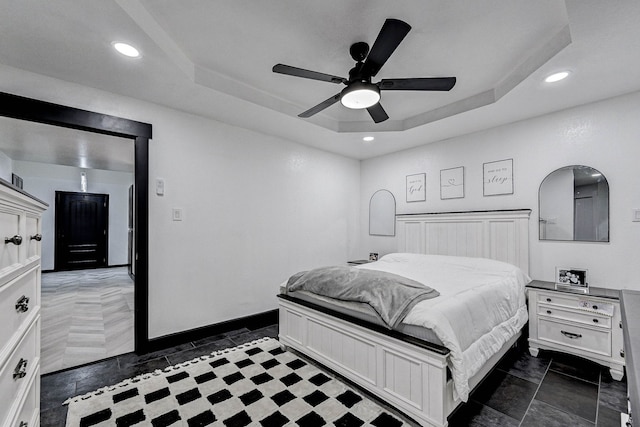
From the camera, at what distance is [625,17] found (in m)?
1.72

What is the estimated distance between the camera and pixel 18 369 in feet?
3.52

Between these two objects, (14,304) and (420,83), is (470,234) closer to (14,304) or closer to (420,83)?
(420,83)

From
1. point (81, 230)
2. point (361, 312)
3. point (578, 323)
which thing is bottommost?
point (578, 323)

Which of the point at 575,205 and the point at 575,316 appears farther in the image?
the point at 575,205

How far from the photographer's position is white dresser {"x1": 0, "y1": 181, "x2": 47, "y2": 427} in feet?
3.00

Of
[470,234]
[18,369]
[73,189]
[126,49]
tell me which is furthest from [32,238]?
[73,189]

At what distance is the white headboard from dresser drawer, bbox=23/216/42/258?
3.96 meters

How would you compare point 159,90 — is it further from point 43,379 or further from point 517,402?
point 517,402

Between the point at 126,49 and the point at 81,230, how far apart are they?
7.52m

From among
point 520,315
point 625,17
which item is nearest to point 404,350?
point 520,315

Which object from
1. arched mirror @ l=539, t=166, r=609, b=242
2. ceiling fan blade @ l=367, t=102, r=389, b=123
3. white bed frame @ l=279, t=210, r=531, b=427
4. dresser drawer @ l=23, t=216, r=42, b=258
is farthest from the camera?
arched mirror @ l=539, t=166, r=609, b=242

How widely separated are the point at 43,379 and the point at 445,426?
118 inches

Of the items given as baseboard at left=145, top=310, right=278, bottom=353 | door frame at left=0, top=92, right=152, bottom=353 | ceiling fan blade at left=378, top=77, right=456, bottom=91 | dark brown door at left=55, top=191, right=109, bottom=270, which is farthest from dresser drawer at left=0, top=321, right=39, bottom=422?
dark brown door at left=55, top=191, right=109, bottom=270

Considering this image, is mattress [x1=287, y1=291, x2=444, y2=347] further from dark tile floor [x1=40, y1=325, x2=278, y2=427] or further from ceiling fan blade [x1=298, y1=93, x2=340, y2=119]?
ceiling fan blade [x1=298, y1=93, x2=340, y2=119]
